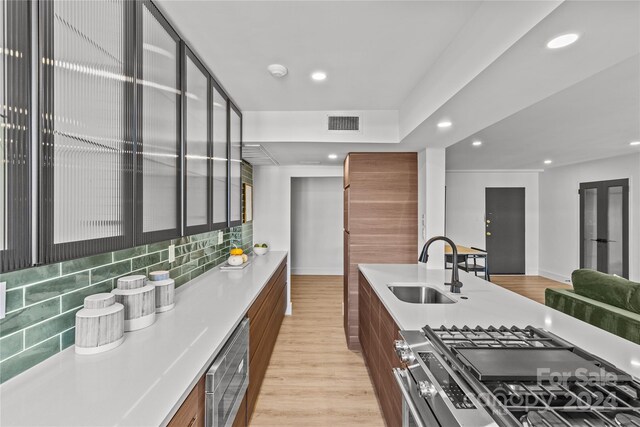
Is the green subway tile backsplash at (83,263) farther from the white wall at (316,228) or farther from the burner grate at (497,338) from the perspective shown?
the white wall at (316,228)

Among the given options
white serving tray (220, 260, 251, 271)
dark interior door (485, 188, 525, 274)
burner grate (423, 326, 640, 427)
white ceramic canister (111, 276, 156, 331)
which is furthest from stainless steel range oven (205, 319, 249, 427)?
dark interior door (485, 188, 525, 274)

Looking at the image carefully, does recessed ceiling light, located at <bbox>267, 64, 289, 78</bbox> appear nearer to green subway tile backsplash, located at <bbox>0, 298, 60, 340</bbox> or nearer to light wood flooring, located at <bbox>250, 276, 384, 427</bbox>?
green subway tile backsplash, located at <bbox>0, 298, 60, 340</bbox>

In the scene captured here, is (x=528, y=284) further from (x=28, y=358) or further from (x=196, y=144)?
(x=28, y=358)

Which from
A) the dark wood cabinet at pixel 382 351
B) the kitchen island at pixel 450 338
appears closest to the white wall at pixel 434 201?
the kitchen island at pixel 450 338

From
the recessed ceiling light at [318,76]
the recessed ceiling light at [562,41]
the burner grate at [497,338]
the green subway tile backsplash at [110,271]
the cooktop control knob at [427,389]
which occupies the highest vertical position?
the recessed ceiling light at [318,76]

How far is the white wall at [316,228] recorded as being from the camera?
683cm

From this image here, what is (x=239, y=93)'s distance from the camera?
2496 millimetres

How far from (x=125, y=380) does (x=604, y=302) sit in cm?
351

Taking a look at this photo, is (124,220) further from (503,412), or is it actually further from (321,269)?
(321,269)

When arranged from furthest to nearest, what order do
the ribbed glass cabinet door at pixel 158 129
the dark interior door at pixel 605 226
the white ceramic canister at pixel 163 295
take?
the dark interior door at pixel 605 226
the white ceramic canister at pixel 163 295
the ribbed glass cabinet door at pixel 158 129

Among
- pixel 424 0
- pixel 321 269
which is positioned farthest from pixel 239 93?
pixel 321 269

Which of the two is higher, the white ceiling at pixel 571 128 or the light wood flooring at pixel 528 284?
the white ceiling at pixel 571 128

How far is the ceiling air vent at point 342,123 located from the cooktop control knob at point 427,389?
232 cm

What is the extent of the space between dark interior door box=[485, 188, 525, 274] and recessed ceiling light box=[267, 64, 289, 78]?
6151mm
